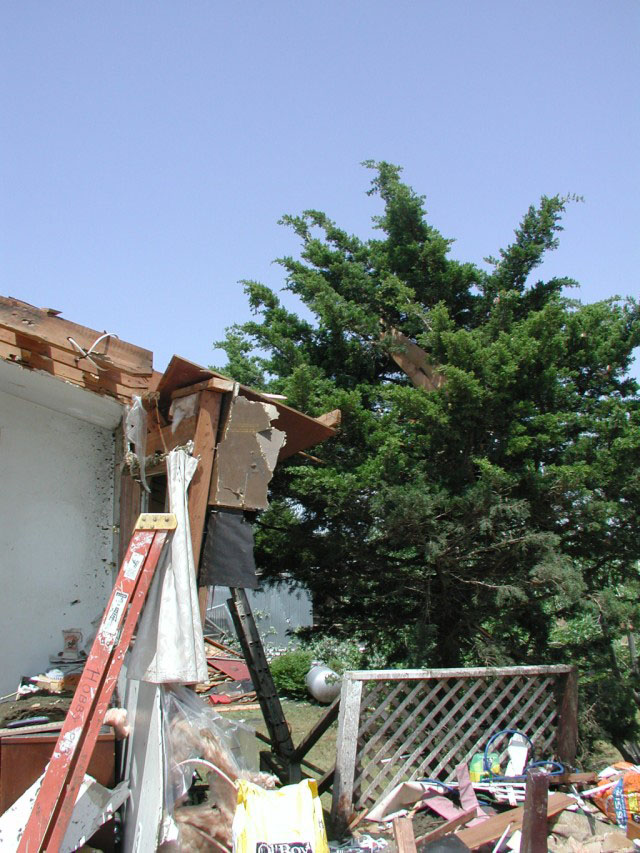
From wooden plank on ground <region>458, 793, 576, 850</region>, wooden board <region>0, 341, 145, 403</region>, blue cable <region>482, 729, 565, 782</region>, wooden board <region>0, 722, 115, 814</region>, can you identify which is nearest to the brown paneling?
wooden board <region>0, 722, 115, 814</region>

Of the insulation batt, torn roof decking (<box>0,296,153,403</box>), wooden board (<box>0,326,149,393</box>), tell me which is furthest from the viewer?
wooden board (<box>0,326,149,393</box>)

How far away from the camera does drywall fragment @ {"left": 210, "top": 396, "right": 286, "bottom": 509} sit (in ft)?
16.6

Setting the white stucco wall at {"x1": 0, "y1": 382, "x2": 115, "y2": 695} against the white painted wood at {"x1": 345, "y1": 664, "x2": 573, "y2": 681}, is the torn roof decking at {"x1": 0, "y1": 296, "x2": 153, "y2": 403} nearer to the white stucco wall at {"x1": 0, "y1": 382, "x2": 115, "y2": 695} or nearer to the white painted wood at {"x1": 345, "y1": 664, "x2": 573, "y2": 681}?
the white stucco wall at {"x1": 0, "y1": 382, "x2": 115, "y2": 695}

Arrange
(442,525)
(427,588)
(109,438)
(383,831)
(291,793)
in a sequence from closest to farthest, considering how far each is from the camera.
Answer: (291,793), (383,831), (109,438), (442,525), (427,588)

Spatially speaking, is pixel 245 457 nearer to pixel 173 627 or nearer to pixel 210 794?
pixel 173 627

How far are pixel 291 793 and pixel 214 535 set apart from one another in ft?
6.35

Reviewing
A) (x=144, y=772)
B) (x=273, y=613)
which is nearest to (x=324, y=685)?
(x=273, y=613)

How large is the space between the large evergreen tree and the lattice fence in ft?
2.40

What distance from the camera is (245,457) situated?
5.14 m

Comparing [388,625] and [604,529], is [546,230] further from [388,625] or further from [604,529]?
[388,625]

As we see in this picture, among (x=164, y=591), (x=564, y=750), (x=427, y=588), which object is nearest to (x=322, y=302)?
(x=427, y=588)

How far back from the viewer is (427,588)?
307 inches

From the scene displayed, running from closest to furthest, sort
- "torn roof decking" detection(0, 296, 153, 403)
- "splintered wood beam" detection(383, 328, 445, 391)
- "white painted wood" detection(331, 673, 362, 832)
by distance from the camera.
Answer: "torn roof decking" detection(0, 296, 153, 403)
"white painted wood" detection(331, 673, 362, 832)
"splintered wood beam" detection(383, 328, 445, 391)

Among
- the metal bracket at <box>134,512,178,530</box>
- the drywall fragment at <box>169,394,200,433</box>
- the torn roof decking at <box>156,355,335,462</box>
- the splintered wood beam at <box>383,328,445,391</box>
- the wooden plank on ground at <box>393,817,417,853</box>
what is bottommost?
the wooden plank on ground at <box>393,817,417,853</box>
